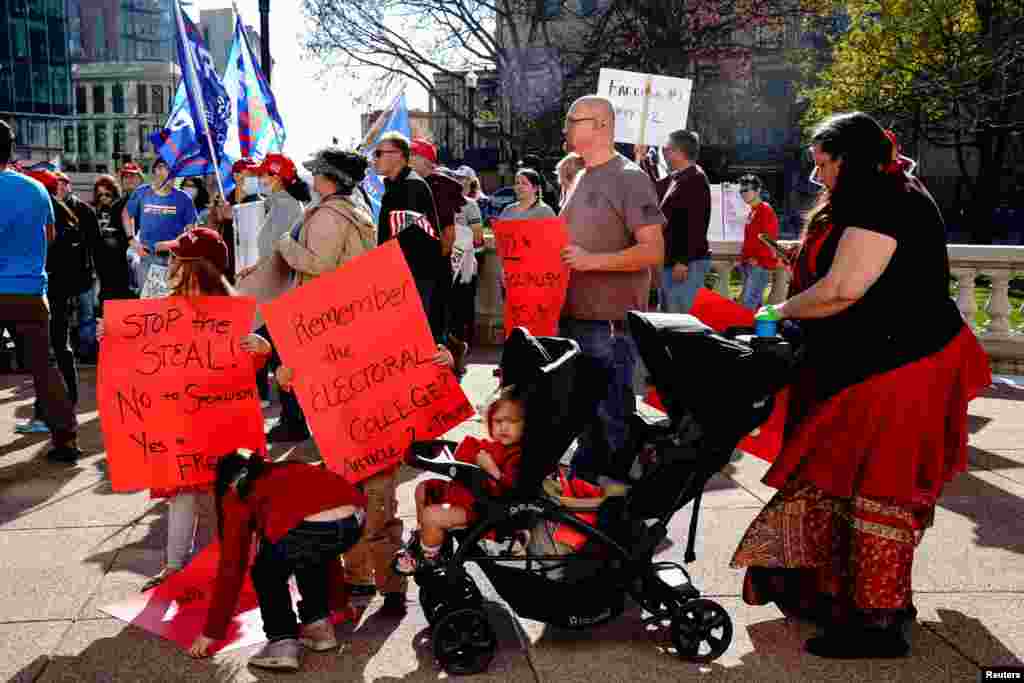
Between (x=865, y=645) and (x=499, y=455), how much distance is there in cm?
144

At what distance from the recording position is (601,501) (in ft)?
12.2

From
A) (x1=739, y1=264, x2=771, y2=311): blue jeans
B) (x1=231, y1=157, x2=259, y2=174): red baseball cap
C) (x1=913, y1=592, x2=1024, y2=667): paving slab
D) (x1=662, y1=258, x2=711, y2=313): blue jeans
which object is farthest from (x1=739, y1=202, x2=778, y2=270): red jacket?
(x1=913, y1=592, x2=1024, y2=667): paving slab

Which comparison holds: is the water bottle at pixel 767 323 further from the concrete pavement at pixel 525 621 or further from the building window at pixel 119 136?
the building window at pixel 119 136

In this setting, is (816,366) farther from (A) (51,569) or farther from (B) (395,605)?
(A) (51,569)

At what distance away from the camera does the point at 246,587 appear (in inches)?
165

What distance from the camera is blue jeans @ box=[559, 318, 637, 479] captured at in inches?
199

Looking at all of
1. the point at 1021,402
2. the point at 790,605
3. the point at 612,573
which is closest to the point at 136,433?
the point at 612,573

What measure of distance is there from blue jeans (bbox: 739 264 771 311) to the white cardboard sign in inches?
58.5

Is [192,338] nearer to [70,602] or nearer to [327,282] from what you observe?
[327,282]

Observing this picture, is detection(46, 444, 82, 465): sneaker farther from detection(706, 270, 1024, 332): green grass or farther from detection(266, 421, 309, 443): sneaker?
detection(706, 270, 1024, 332): green grass

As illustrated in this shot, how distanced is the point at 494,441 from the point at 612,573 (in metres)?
0.61

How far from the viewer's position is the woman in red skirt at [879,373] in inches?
142

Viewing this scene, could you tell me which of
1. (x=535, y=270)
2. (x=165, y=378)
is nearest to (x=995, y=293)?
(x=535, y=270)

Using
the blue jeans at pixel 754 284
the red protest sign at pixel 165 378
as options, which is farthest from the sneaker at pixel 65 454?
the blue jeans at pixel 754 284
